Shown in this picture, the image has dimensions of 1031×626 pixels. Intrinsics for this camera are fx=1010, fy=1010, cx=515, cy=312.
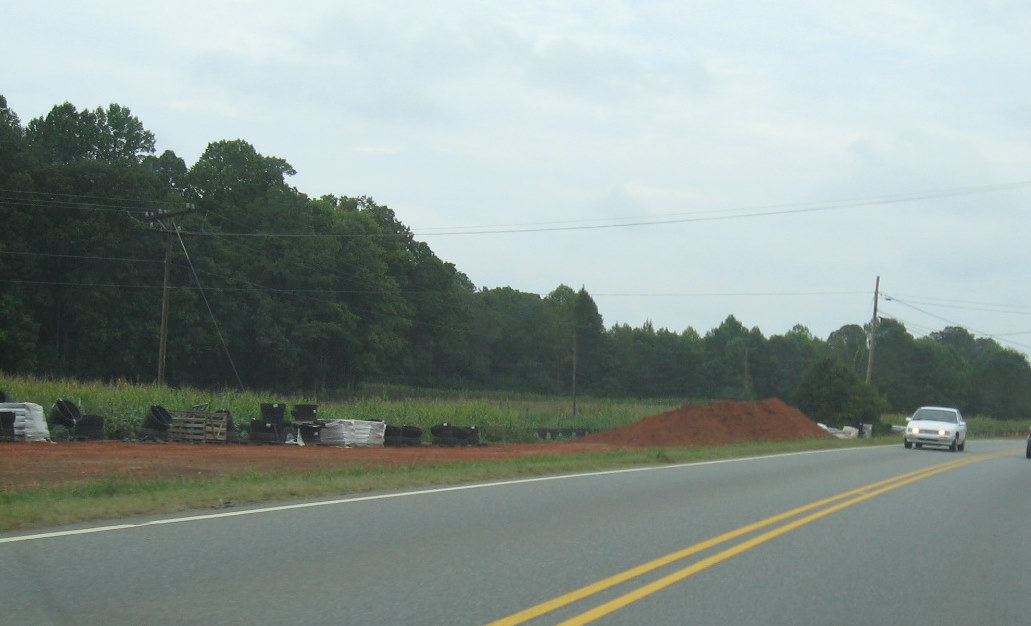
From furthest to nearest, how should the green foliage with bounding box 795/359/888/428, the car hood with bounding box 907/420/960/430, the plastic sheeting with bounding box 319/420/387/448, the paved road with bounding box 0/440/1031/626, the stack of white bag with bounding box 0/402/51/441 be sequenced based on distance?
1. the green foliage with bounding box 795/359/888/428
2. the car hood with bounding box 907/420/960/430
3. the plastic sheeting with bounding box 319/420/387/448
4. the stack of white bag with bounding box 0/402/51/441
5. the paved road with bounding box 0/440/1031/626

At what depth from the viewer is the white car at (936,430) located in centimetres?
3625

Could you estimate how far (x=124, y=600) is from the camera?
7.50m

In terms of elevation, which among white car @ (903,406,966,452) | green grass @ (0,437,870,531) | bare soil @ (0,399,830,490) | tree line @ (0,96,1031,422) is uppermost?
tree line @ (0,96,1031,422)

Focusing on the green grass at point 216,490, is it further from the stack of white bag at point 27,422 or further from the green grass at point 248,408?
the green grass at point 248,408

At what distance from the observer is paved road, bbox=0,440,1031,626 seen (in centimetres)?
756

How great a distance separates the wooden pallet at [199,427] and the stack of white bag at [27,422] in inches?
160

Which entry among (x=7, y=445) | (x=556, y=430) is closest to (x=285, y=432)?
(x=7, y=445)

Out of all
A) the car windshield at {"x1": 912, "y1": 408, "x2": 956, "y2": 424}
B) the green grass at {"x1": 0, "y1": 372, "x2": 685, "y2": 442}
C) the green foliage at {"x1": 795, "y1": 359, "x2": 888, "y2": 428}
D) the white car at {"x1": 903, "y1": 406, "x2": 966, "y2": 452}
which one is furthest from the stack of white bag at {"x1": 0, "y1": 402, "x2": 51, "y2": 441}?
the green foliage at {"x1": 795, "y1": 359, "x2": 888, "y2": 428}

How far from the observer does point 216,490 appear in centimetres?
1437

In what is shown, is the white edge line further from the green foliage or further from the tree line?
the green foliage

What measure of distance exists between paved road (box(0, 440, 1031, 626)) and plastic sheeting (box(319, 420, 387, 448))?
17058 mm

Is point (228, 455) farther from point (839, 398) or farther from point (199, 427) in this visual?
point (839, 398)

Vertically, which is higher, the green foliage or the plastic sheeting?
the green foliage

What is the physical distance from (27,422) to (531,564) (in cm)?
2066
